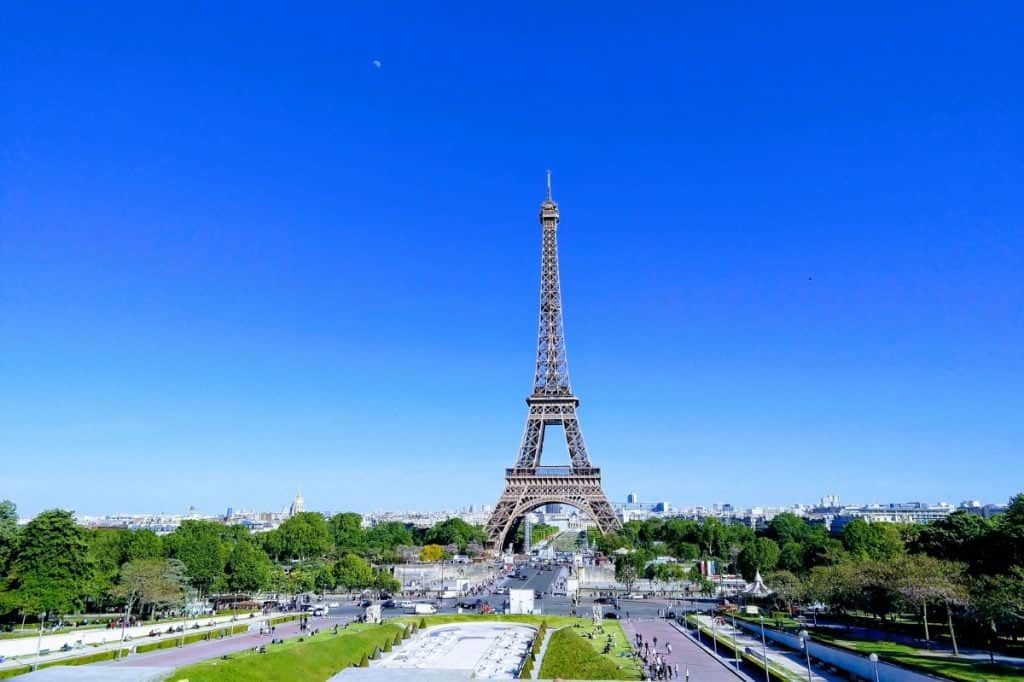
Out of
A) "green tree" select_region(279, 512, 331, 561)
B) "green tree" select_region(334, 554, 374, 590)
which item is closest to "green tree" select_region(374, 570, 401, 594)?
"green tree" select_region(334, 554, 374, 590)

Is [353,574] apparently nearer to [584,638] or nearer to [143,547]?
[143,547]

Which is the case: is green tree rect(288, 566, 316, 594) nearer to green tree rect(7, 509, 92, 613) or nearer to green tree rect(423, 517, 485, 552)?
green tree rect(7, 509, 92, 613)

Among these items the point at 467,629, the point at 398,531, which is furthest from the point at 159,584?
the point at 398,531

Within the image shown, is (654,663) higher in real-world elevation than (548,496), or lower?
lower

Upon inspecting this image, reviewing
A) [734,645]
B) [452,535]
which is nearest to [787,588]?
[734,645]

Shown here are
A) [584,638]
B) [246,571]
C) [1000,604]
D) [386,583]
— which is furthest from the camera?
[386,583]

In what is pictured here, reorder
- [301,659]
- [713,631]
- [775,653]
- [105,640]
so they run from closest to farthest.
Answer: [301,659], [775,653], [105,640], [713,631]

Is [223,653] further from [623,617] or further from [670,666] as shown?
[623,617]
